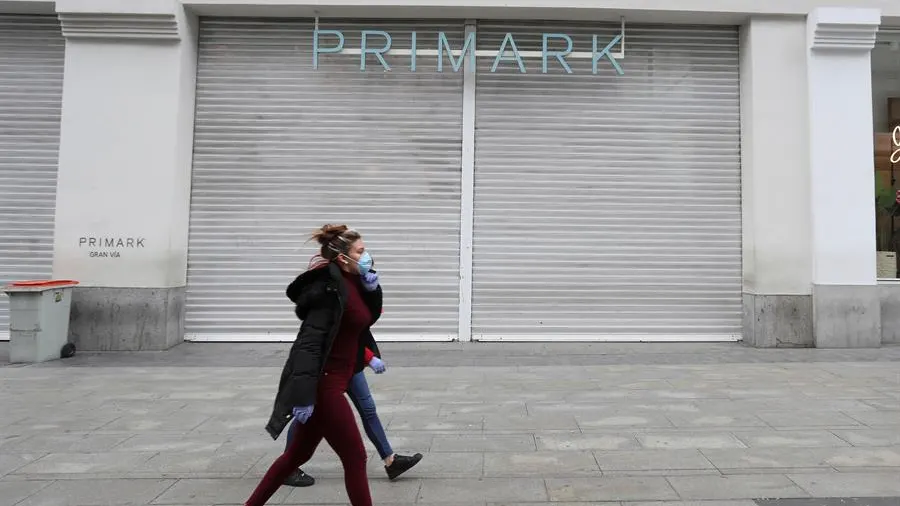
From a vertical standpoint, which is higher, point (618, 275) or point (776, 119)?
point (776, 119)

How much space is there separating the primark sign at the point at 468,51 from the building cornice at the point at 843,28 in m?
3.13

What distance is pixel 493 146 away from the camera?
9984 millimetres

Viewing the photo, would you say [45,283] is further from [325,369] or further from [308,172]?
[325,369]

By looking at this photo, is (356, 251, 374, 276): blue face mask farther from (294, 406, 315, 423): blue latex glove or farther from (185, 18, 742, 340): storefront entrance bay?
(185, 18, 742, 340): storefront entrance bay

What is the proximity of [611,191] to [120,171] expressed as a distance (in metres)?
8.43

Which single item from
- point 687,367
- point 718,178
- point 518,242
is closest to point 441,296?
point 518,242

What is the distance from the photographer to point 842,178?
9.25 meters

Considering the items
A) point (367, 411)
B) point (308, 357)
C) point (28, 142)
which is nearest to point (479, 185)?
point (367, 411)

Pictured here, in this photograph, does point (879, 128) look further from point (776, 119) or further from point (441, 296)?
point (441, 296)

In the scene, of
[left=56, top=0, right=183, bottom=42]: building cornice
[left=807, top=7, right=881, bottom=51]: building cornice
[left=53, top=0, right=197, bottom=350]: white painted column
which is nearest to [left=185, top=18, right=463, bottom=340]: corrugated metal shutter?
[left=53, top=0, right=197, bottom=350]: white painted column

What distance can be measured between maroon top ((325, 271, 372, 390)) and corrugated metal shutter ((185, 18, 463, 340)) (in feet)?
21.0

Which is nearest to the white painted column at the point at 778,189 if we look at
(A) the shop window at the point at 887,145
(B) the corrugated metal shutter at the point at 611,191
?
(B) the corrugated metal shutter at the point at 611,191

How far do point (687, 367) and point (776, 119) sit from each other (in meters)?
4.78

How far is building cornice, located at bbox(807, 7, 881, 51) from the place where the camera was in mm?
9219
